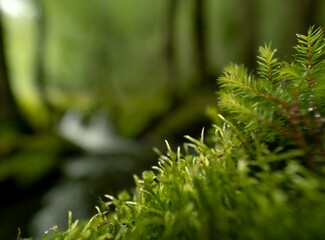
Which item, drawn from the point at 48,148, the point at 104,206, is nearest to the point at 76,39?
the point at 48,148

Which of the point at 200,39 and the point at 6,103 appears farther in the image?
the point at 200,39

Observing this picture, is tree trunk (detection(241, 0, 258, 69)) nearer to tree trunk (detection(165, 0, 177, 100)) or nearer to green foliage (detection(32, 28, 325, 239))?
tree trunk (detection(165, 0, 177, 100))

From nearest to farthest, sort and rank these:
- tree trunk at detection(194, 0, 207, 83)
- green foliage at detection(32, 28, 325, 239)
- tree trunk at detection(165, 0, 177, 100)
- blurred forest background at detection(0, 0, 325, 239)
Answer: green foliage at detection(32, 28, 325, 239), blurred forest background at detection(0, 0, 325, 239), tree trunk at detection(194, 0, 207, 83), tree trunk at detection(165, 0, 177, 100)

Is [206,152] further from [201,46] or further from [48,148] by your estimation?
[201,46]

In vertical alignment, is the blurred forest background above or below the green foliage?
above

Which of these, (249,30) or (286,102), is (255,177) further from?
(249,30)

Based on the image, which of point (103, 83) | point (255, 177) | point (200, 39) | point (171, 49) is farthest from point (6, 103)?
point (103, 83)

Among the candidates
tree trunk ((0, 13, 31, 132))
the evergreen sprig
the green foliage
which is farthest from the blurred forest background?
the evergreen sprig
